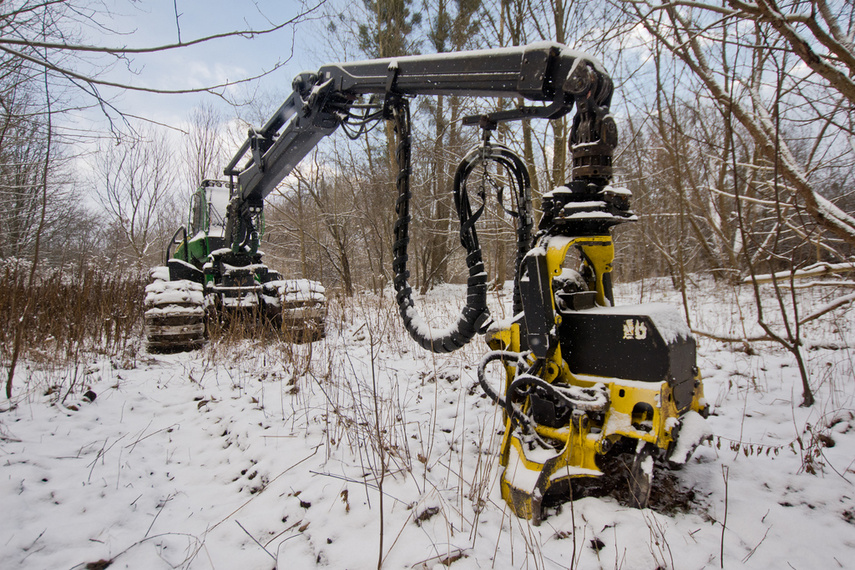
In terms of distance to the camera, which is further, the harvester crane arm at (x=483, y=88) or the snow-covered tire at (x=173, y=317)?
the snow-covered tire at (x=173, y=317)

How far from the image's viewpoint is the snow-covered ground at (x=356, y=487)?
1.84m

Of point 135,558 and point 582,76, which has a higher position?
point 582,76

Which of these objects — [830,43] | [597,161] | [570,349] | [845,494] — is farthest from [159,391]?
[830,43]

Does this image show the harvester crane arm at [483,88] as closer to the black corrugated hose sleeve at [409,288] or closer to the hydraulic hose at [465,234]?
the hydraulic hose at [465,234]

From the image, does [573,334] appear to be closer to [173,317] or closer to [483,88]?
[483,88]

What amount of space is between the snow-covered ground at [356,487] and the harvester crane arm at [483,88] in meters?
1.69

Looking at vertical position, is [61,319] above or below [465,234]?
below

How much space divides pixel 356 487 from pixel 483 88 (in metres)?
2.48

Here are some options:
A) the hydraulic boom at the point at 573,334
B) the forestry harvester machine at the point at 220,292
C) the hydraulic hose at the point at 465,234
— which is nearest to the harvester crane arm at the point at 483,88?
the hydraulic boom at the point at 573,334

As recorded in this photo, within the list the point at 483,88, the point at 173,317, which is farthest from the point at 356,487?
the point at 173,317

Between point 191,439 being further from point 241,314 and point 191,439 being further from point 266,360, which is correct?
point 241,314

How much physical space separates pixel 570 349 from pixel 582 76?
4.61 ft

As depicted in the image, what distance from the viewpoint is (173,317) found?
5.28m

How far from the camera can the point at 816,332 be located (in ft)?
18.7
